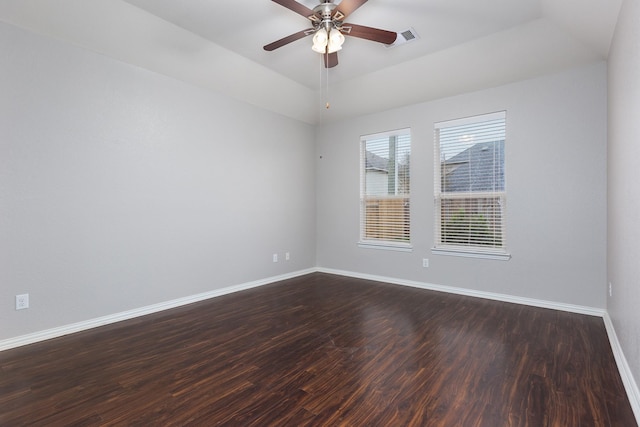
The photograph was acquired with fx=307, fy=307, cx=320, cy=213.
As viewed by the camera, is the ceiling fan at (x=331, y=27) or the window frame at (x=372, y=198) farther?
the window frame at (x=372, y=198)

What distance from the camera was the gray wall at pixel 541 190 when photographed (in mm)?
3279

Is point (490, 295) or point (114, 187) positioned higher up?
point (114, 187)

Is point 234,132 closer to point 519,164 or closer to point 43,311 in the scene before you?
point 43,311

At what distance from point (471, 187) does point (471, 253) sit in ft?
2.92

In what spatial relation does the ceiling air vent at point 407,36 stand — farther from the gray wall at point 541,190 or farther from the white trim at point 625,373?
the white trim at point 625,373

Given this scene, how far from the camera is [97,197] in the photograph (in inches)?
120

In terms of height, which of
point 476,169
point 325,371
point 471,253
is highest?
point 476,169

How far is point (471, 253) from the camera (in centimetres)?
411

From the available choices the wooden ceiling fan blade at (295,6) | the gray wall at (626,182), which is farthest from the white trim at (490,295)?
the wooden ceiling fan blade at (295,6)

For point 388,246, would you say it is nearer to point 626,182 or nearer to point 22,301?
point 626,182

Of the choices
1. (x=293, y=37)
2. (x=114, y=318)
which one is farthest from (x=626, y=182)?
(x=114, y=318)

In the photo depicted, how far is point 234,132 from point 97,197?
1.91m

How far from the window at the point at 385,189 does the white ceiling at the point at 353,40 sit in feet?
2.53

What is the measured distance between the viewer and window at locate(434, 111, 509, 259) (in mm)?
3947
